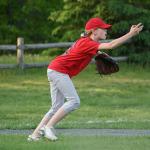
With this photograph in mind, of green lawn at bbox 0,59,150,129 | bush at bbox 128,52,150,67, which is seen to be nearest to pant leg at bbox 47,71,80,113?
green lawn at bbox 0,59,150,129

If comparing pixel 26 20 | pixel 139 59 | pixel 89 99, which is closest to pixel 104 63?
pixel 89 99

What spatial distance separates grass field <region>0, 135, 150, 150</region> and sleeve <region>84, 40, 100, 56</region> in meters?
1.26

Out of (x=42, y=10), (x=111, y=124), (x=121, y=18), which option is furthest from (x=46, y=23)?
(x=111, y=124)

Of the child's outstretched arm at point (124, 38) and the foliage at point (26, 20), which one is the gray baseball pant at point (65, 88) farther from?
the foliage at point (26, 20)

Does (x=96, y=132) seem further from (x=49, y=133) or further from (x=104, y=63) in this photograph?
(x=49, y=133)

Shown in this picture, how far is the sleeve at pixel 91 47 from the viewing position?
34.4ft

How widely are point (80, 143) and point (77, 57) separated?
3.93 feet

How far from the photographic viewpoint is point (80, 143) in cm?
1062

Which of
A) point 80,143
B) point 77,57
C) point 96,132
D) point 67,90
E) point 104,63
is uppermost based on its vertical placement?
point 77,57

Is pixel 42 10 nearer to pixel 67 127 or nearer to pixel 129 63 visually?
pixel 129 63

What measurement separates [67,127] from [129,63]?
43.8 ft

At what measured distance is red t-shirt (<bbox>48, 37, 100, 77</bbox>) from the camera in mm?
10547

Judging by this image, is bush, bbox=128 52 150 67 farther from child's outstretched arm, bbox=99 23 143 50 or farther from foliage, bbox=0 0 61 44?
child's outstretched arm, bbox=99 23 143 50

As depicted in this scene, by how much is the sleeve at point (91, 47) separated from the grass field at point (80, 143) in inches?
49.8
